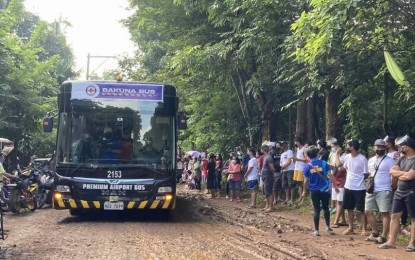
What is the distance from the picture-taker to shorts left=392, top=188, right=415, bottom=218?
27.2ft

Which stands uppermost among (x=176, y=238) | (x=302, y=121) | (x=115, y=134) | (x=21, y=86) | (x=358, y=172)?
(x=21, y=86)

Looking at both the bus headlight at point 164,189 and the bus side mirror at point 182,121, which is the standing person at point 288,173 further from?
the bus headlight at point 164,189

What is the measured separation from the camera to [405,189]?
27.7ft

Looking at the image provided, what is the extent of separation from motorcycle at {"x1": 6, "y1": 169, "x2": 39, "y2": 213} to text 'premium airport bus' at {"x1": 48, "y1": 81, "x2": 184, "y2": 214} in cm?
266

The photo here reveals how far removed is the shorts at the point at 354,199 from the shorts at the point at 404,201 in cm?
150

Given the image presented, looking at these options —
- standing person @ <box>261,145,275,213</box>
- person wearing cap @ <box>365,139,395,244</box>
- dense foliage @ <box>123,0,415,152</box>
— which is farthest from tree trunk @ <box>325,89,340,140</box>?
person wearing cap @ <box>365,139,395,244</box>

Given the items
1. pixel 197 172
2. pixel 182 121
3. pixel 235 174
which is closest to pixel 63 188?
pixel 182 121

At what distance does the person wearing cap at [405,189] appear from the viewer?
8312 millimetres

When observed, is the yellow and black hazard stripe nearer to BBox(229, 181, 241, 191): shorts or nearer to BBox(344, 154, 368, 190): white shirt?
BBox(344, 154, 368, 190): white shirt

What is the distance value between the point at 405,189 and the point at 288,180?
728 centimetres

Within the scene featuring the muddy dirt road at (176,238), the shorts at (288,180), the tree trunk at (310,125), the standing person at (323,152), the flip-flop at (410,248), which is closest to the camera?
the muddy dirt road at (176,238)

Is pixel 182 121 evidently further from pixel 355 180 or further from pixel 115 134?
pixel 355 180

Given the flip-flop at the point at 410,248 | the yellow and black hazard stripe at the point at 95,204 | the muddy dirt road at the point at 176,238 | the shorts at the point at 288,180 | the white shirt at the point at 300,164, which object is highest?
the white shirt at the point at 300,164

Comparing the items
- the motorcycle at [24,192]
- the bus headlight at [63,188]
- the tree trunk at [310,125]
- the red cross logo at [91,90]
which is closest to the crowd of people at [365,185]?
the tree trunk at [310,125]
